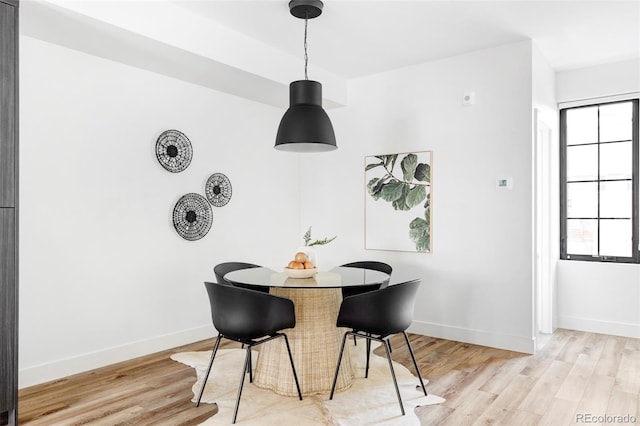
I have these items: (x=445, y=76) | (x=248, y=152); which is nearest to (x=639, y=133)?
(x=445, y=76)

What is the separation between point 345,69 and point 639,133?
2.94m

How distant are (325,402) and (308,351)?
342mm

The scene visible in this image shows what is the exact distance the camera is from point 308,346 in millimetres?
3033

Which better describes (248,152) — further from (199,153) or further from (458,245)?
(458,245)

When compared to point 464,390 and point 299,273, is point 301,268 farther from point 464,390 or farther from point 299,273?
point 464,390

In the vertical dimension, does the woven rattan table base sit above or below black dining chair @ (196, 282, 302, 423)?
below

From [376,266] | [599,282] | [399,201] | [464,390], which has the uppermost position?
[399,201]

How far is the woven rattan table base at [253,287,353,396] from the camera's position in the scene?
118 inches

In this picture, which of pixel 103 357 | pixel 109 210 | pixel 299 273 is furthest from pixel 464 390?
pixel 109 210

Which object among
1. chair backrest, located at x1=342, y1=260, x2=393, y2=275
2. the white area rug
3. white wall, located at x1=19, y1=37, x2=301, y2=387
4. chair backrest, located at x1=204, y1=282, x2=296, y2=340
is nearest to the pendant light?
chair backrest, located at x1=204, y1=282, x2=296, y2=340

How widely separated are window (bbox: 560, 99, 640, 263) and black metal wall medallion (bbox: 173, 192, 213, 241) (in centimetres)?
367

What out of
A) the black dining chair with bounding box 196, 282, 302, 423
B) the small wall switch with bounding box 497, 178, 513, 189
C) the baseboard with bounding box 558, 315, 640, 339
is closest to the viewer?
the black dining chair with bounding box 196, 282, 302, 423

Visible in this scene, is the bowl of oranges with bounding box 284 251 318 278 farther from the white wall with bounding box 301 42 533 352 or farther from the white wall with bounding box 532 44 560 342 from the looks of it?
the white wall with bounding box 532 44 560 342

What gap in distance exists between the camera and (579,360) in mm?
3719
